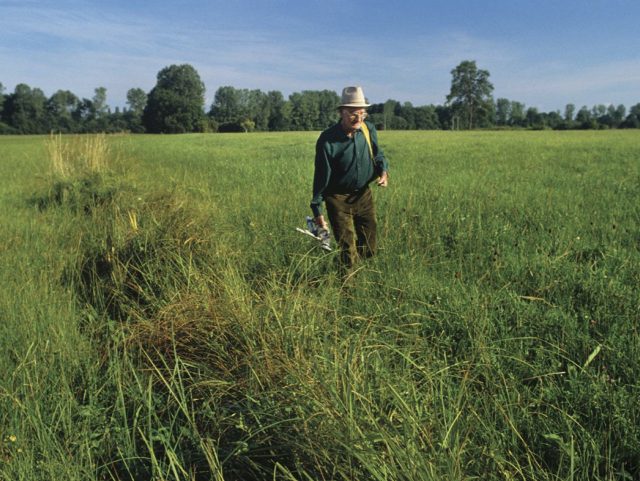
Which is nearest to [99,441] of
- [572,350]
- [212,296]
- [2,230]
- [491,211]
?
[212,296]

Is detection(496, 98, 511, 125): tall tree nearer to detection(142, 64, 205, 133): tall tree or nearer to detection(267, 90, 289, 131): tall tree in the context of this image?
detection(267, 90, 289, 131): tall tree

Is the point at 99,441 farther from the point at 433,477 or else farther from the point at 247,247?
the point at 247,247

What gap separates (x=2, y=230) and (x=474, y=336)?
6011 millimetres

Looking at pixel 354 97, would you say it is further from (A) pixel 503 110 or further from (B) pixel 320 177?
(A) pixel 503 110

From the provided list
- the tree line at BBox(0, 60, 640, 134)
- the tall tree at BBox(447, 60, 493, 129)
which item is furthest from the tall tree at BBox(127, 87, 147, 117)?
the tall tree at BBox(447, 60, 493, 129)

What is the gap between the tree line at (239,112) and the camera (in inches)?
3519

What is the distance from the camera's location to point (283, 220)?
5871mm

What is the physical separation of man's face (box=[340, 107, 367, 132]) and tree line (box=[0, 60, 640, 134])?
274ft

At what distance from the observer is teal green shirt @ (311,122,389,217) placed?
4160 mm

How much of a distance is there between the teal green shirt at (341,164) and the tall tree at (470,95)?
11332 centimetres

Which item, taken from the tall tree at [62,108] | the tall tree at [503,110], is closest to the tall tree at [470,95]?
the tall tree at [503,110]

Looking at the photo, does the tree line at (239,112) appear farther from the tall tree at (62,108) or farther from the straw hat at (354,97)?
the straw hat at (354,97)

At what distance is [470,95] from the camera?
11294 centimetres

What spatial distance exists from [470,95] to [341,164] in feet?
395
